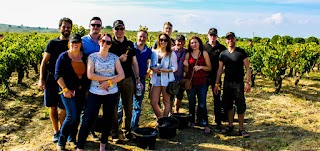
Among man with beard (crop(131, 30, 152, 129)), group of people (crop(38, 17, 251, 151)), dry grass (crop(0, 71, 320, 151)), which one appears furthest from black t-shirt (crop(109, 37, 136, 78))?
dry grass (crop(0, 71, 320, 151))

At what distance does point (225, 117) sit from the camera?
7.04 m

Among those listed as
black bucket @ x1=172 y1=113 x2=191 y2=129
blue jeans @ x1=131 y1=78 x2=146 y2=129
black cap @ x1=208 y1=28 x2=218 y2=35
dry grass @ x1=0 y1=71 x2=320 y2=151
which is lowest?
dry grass @ x1=0 y1=71 x2=320 y2=151

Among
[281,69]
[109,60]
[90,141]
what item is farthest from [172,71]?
[281,69]

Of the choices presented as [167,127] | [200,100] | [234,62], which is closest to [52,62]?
[167,127]

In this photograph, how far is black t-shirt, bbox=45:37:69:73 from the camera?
504cm

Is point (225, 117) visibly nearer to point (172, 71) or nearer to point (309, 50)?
point (172, 71)

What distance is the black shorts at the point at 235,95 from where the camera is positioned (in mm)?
5957

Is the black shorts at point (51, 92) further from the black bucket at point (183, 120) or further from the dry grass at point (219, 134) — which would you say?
the black bucket at point (183, 120)

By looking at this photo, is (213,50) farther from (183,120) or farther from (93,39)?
(93,39)

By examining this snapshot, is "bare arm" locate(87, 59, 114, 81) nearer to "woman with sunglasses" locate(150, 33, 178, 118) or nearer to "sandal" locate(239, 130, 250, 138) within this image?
"woman with sunglasses" locate(150, 33, 178, 118)

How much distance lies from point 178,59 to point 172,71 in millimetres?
474

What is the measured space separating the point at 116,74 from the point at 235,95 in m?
2.45

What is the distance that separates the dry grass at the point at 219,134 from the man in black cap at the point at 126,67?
0.39m

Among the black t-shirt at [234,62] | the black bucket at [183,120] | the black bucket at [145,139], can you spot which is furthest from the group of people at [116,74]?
the black bucket at [145,139]
